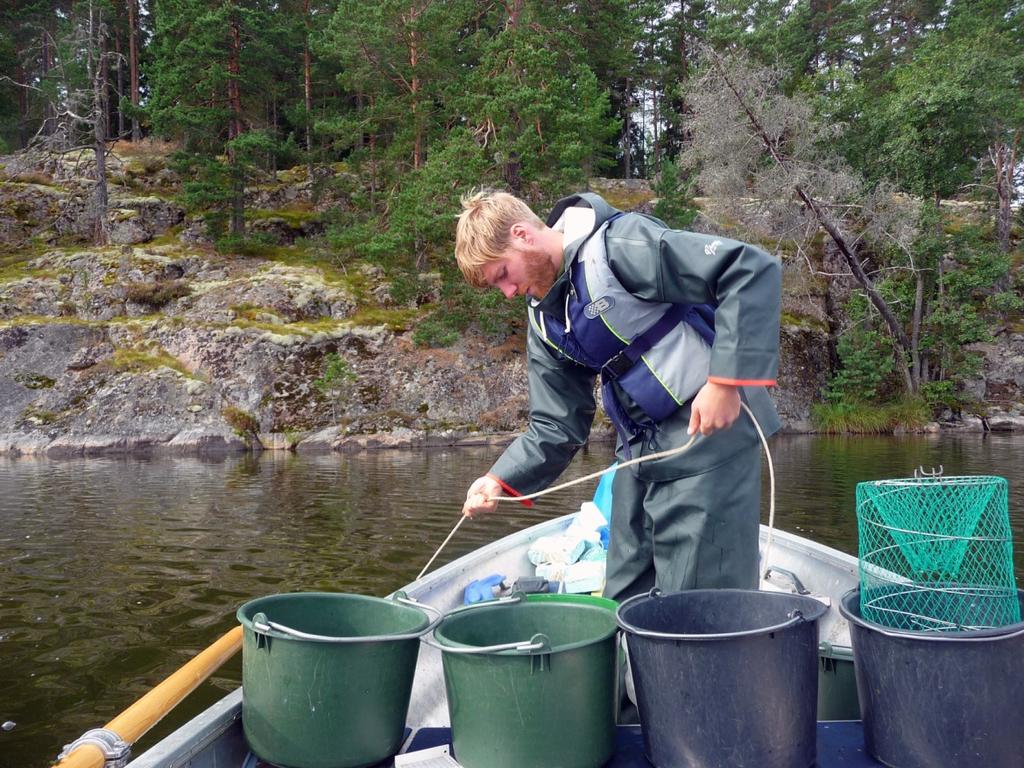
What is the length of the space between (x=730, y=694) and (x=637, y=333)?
1.21 metres

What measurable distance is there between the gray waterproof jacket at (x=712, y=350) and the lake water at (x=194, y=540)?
292 centimetres

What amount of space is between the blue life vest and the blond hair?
10.1 inches

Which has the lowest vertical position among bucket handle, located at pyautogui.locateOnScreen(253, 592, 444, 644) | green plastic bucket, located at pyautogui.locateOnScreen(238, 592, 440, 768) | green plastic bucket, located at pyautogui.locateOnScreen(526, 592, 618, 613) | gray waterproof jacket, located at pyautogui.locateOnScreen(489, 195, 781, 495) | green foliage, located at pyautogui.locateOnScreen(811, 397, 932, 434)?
green foliage, located at pyautogui.locateOnScreen(811, 397, 932, 434)

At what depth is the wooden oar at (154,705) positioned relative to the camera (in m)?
2.19

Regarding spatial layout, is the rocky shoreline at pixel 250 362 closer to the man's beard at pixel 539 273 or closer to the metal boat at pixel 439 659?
the metal boat at pixel 439 659

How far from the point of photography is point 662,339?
8.79 feet

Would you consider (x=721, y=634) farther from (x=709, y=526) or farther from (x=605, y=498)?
(x=605, y=498)

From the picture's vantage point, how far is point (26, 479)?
14.2m

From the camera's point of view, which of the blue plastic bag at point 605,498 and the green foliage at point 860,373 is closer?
the blue plastic bag at point 605,498

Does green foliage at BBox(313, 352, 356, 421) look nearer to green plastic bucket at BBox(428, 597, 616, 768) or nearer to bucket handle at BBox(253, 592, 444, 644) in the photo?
bucket handle at BBox(253, 592, 444, 644)

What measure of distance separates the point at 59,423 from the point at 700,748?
2148 centimetres

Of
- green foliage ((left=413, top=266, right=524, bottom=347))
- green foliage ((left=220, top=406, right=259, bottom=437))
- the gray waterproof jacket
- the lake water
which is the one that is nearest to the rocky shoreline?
green foliage ((left=220, top=406, right=259, bottom=437))

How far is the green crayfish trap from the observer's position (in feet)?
8.20

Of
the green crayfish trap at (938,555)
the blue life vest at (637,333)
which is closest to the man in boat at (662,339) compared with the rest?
the blue life vest at (637,333)
